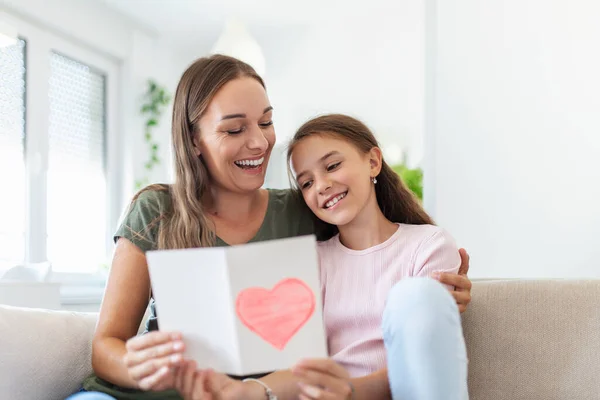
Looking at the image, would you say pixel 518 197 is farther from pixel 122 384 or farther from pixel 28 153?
pixel 28 153

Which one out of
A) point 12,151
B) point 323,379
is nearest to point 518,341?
point 323,379

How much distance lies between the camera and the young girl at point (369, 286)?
108 cm

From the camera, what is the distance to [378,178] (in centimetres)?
168

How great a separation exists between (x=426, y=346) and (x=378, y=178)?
67cm

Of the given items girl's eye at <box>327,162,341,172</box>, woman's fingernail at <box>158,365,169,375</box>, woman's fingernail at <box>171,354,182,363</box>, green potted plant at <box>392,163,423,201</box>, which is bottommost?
woman's fingernail at <box>158,365,169,375</box>

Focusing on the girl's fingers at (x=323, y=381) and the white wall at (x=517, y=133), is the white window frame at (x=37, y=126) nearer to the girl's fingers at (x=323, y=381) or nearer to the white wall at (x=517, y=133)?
the white wall at (x=517, y=133)

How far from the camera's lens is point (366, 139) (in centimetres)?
161

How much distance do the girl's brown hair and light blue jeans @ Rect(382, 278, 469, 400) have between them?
0.52 m

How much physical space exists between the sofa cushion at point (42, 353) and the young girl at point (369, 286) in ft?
1.32

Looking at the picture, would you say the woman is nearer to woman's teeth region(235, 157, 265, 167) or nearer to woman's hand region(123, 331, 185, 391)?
woman's teeth region(235, 157, 265, 167)

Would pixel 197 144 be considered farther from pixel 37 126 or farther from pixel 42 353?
pixel 37 126

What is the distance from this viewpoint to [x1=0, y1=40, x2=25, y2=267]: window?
3.49 metres

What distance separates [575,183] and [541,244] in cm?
23

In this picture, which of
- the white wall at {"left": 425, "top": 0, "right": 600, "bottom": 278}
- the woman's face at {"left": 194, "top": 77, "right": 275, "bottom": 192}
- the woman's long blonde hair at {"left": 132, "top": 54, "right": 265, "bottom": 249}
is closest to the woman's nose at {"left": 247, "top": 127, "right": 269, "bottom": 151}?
the woman's face at {"left": 194, "top": 77, "right": 275, "bottom": 192}
